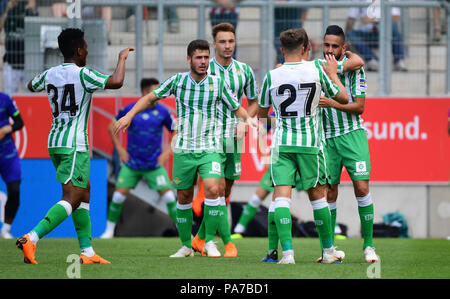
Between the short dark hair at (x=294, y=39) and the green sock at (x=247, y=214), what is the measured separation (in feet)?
18.6

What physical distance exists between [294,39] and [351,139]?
4.73 feet

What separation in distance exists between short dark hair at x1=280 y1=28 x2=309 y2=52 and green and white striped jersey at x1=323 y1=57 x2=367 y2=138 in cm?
91

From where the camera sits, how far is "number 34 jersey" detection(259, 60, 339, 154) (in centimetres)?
736

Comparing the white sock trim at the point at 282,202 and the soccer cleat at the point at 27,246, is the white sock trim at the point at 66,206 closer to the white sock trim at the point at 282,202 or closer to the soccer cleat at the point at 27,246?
the soccer cleat at the point at 27,246

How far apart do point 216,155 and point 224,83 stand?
0.81 metres

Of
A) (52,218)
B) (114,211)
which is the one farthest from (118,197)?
(52,218)

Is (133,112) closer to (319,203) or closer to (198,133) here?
(198,133)

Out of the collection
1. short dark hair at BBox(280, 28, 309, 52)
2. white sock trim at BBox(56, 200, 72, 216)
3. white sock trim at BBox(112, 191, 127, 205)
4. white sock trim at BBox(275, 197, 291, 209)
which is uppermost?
short dark hair at BBox(280, 28, 309, 52)

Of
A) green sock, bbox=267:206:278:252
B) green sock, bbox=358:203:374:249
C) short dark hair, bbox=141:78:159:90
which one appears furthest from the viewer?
short dark hair, bbox=141:78:159:90

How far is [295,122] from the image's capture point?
7430 millimetres

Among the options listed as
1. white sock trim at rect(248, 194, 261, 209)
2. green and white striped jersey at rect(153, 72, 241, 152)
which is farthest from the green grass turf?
white sock trim at rect(248, 194, 261, 209)

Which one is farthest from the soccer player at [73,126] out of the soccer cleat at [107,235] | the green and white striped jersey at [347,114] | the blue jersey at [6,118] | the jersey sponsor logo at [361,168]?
the soccer cleat at [107,235]

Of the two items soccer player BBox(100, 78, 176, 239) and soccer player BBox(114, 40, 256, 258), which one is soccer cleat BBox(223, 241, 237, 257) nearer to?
soccer player BBox(114, 40, 256, 258)

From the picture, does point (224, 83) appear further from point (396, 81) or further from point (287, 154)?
point (396, 81)
